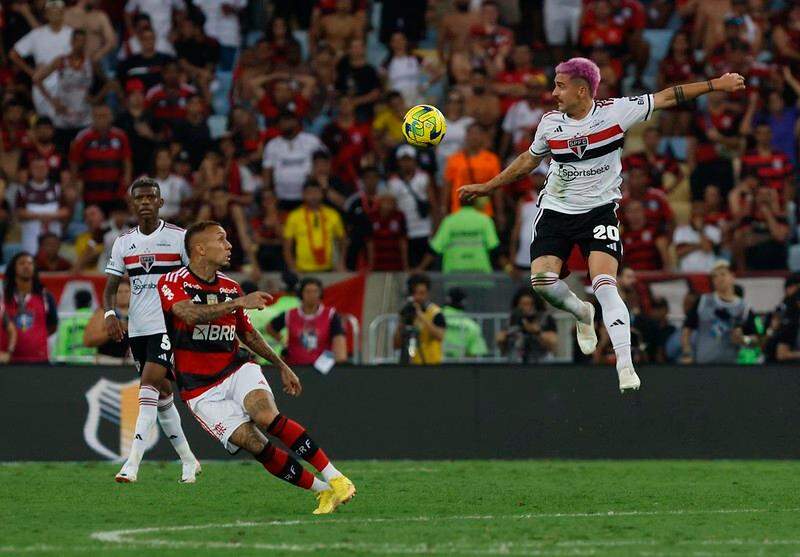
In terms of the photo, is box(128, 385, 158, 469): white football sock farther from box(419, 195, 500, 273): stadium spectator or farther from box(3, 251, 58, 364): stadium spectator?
box(419, 195, 500, 273): stadium spectator

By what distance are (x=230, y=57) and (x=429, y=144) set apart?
12.5 m

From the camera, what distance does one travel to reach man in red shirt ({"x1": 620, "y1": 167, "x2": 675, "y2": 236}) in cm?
1980

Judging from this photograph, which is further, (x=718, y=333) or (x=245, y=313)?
(x=718, y=333)

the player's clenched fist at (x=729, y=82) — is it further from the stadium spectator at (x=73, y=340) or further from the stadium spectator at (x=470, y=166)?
the stadium spectator at (x=73, y=340)

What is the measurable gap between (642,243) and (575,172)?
7.54 meters

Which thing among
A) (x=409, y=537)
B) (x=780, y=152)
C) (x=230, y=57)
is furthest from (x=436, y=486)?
(x=230, y=57)

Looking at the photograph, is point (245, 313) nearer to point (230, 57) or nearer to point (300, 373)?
point (300, 373)

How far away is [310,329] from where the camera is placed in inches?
683

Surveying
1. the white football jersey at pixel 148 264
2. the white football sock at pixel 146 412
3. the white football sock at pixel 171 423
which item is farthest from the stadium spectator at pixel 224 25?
the white football sock at pixel 146 412

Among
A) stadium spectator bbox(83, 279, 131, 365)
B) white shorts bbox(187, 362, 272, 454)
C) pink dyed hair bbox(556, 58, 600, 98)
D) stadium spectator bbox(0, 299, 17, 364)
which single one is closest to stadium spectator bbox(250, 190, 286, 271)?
stadium spectator bbox(83, 279, 131, 365)

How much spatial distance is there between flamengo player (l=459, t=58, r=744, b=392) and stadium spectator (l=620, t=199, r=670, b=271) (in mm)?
7205

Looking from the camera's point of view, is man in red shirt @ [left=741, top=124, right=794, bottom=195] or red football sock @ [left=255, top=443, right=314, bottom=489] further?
man in red shirt @ [left=741, top=124, right=794, bottom=195]

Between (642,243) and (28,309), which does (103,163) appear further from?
(642,243)

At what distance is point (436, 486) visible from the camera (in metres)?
13.2
